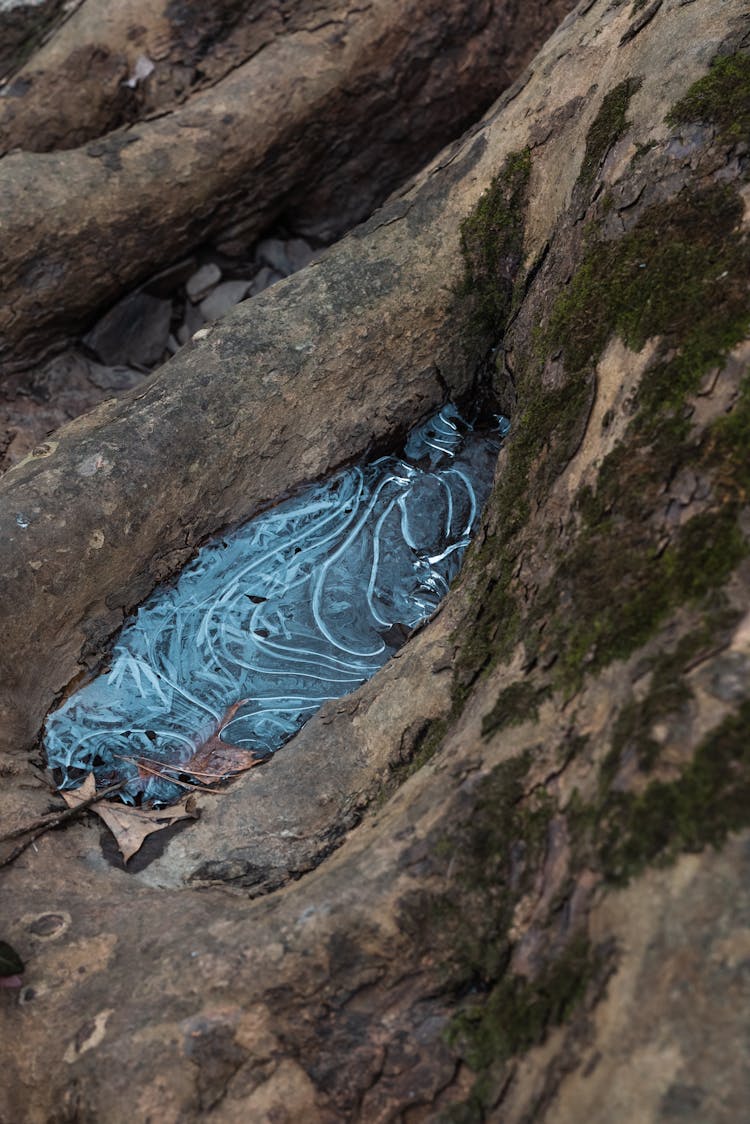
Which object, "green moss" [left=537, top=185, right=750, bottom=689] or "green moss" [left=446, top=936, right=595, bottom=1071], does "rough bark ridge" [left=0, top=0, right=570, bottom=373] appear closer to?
"green moss" [left=537, top=185, right=750, bottom=689]

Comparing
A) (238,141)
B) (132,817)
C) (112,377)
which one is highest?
(238,141)

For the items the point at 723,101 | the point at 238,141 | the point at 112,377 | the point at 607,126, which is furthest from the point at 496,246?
the point at 112,377

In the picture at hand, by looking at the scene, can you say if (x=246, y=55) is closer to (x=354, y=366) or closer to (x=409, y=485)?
(x=354, y=366)

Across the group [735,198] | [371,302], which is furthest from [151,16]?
[735,198]

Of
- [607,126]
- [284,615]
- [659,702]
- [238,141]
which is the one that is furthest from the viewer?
[238,141]

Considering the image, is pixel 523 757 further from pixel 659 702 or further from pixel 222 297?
pixel 222 297

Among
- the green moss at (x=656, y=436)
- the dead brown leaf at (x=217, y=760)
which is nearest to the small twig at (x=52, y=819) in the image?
the dead brown leaf at (x=217, y=760)
